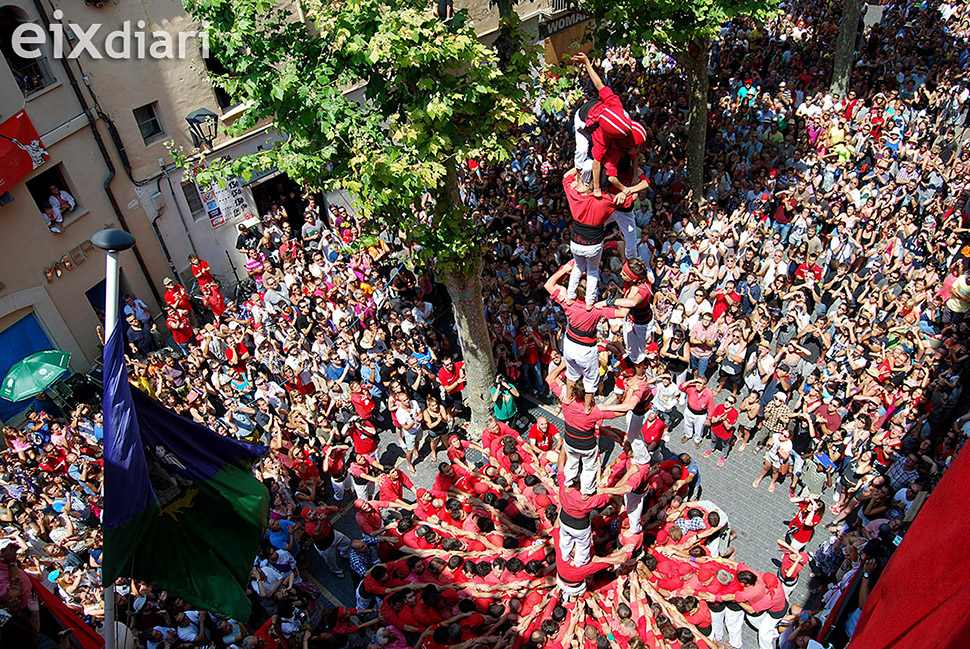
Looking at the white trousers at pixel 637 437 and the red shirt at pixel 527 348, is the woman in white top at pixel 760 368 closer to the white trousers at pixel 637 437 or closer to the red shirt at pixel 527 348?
the white trousers at pixel 637 437

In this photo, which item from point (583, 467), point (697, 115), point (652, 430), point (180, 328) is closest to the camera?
point (583, 467)

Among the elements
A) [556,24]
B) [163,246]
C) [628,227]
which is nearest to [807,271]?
[628,227]

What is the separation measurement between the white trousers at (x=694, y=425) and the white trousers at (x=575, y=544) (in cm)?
360

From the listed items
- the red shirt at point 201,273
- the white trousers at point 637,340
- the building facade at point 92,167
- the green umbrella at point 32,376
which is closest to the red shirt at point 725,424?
the white trousers at point 637,340

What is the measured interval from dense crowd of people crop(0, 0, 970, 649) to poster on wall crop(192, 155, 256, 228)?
0.61 metres

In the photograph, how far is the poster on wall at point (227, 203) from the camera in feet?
57.3

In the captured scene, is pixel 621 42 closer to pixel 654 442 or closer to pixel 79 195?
pixel 654 442

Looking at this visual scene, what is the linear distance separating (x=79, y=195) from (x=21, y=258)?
1929 mm

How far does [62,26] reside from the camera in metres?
14.2

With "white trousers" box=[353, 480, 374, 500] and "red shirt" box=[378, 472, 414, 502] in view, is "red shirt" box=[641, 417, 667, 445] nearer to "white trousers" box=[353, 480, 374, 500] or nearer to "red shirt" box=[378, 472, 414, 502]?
"red shirt" box=[378, 472, 414, 502]

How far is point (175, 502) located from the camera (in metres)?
6.50

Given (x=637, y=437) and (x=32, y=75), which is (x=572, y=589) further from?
(x=32, y=75)

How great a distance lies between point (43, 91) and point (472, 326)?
32.6 feet

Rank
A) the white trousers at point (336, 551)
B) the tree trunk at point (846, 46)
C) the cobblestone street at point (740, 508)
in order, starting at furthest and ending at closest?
the tree trunk at point (846, 46) < the white trousers at point (336, 551) < the cobblestone street at point (740, 508)
